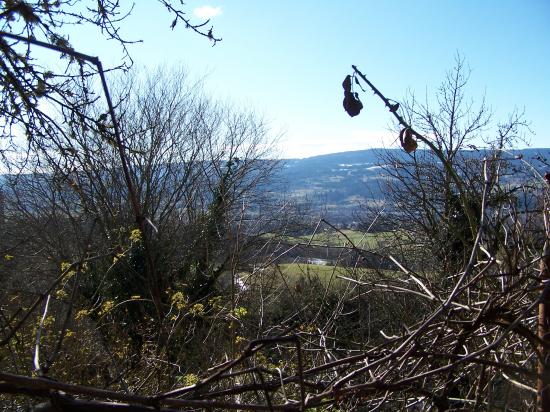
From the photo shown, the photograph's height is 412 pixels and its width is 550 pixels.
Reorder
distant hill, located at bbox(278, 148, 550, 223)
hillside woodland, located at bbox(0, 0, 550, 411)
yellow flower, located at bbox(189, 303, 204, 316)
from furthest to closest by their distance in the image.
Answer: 1. distant hill, located at bbox(278, 148, 550, 223)
2. yellow flower, located at bbox(189, 303, 204, 316)
3. hillside woodland, located at bbox(0, 0, 550, 411)

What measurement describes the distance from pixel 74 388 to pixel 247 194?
17.9 meters

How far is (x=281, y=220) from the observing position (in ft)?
60.6

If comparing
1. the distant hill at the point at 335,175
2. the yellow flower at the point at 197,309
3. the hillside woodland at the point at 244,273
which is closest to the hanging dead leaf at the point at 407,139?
the hillside woodland at the point at 244,273

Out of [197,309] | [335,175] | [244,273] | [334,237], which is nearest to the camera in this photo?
[334,237]

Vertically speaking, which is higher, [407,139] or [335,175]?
[407,139]

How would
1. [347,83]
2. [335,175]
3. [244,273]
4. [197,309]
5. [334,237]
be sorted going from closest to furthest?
[347,83]
[334,237]
[197,309]
[244,273]
[335,175]

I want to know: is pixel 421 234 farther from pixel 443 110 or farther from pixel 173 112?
pixel 173 112

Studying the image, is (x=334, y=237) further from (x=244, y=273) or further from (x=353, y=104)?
(x=244, y=273)

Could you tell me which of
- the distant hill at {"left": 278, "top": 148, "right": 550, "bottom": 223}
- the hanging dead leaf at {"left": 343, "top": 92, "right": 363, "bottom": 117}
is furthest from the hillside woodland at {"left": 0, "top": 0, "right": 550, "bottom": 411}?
the distant hill at {"left": 278, "top": 148, "right": 550, "bottom": 223}

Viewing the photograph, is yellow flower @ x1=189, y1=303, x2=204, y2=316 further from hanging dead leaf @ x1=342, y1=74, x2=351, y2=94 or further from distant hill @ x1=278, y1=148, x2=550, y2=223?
distant hill @ x1=278, y1=148, x2=550, y2=223

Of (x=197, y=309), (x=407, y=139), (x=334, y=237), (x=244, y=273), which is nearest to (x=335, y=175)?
(x=244, y=273)

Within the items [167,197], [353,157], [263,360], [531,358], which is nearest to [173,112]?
[167,197]

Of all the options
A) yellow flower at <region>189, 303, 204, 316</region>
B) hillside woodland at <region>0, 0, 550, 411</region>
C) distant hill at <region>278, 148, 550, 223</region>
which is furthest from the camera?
Result: distant hill at <region>278, 148, 550, 223</region>

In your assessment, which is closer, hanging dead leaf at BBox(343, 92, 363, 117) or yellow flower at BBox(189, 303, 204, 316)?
hanging dead leaf at BBox(343, 92, 363, 117)
